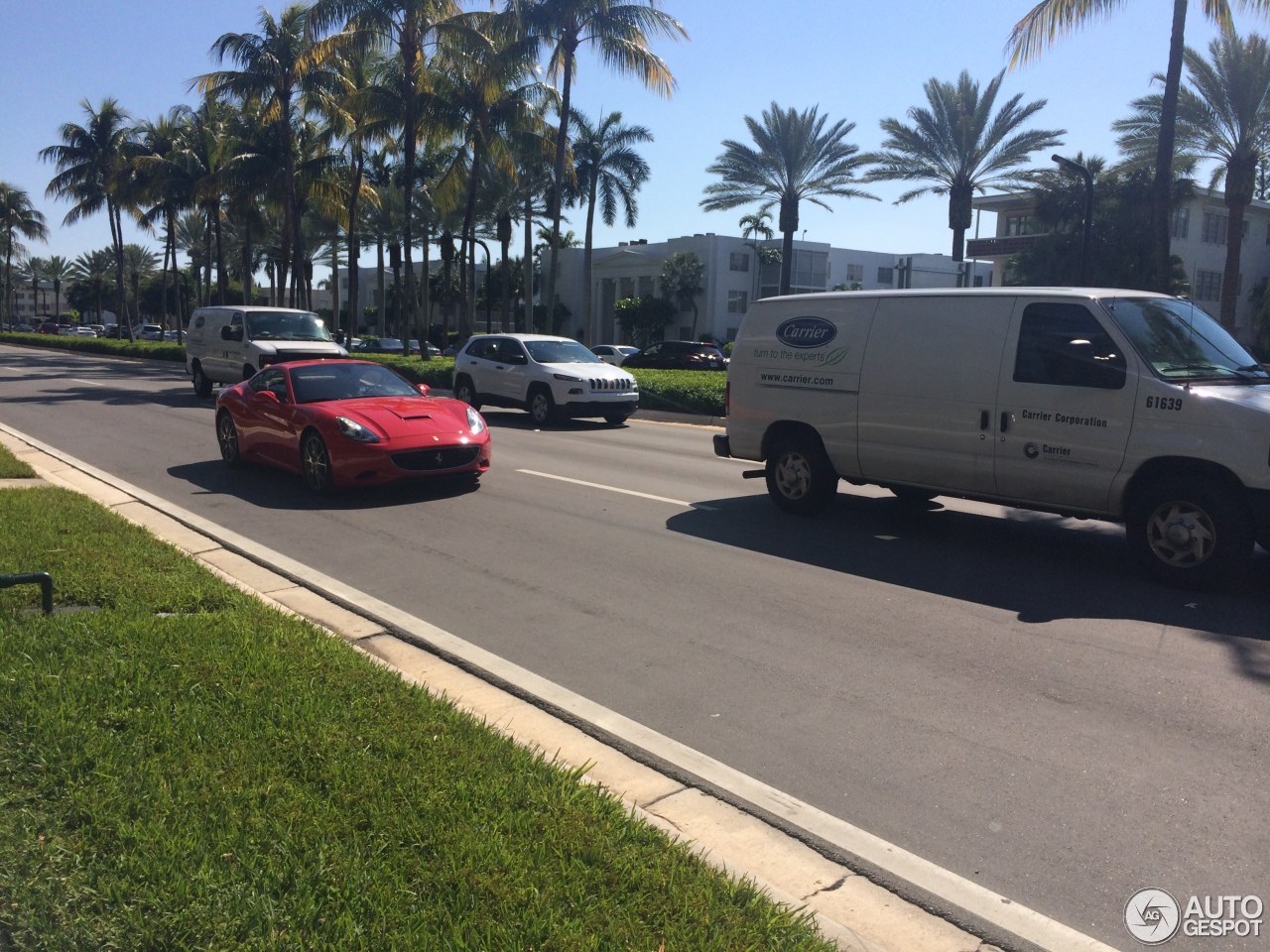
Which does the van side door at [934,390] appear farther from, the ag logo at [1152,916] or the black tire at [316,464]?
the black tire at [316,464]

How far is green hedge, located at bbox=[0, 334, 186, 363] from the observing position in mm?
45062

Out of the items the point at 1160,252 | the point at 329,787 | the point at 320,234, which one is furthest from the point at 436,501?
the point at 320,234

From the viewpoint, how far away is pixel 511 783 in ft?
13.3

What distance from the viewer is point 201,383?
24766 millimetres

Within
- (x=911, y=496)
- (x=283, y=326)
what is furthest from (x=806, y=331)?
(x=283, y=326)

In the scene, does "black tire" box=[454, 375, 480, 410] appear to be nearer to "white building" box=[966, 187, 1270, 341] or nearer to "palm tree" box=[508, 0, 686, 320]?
"palm tree" box=[508, 0, 686, 320]

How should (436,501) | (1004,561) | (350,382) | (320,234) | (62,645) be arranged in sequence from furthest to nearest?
(320,234)
(350,382)
(436,501)
(1004,561)
(62,645)

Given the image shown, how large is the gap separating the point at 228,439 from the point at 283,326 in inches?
433

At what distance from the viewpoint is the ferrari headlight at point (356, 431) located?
1057 cm

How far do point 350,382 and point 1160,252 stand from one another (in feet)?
52.3

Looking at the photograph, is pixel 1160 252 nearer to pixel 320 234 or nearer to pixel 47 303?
pixel 320 234

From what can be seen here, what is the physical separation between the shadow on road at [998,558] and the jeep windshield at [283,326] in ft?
48.9

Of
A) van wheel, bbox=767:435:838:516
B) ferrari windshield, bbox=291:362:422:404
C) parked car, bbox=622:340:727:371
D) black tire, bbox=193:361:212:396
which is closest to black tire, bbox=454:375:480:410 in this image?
black tire, bbox=193:361:212:396

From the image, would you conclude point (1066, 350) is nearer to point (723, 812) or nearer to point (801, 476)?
point (801, 476)
